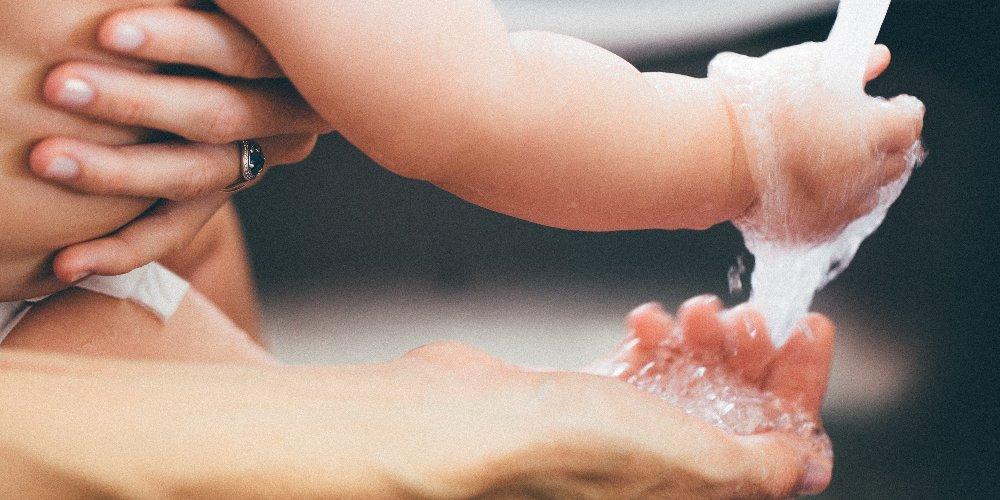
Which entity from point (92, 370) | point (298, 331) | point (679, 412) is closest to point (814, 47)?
point (679, 412)

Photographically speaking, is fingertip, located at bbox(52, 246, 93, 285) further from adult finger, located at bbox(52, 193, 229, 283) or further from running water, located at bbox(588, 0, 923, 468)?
running water, located at bbox(588, 0, 923, 468)

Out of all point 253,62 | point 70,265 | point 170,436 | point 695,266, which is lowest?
point 170,436

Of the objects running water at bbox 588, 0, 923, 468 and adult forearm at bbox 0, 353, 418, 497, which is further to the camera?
running water at bbox 588, 0, 923, 468

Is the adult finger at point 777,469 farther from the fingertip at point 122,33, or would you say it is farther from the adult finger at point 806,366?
the fingertip at point 122,33

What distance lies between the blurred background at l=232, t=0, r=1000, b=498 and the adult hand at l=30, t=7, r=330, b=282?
0.56 metres

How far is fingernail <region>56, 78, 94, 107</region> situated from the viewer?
529 millimetres

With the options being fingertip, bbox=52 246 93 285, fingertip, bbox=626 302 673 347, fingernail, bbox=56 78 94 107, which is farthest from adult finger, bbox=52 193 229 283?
fingertip, bbox=626 302 673 347

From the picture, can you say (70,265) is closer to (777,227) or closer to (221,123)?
(221,123)

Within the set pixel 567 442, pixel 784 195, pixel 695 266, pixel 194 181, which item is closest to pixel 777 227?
pixel 784 195

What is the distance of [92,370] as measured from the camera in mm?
464

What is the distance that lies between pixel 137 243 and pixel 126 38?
15cm

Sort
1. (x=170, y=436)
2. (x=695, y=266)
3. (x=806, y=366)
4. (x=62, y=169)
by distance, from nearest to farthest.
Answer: (x=170, y=436) < (x=62, y=169) < (x=806, y=366) < (x=695, y=266)

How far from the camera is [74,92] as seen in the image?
1.74 ft

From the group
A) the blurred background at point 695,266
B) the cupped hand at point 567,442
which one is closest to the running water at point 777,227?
the cupped hand at point 567,442
